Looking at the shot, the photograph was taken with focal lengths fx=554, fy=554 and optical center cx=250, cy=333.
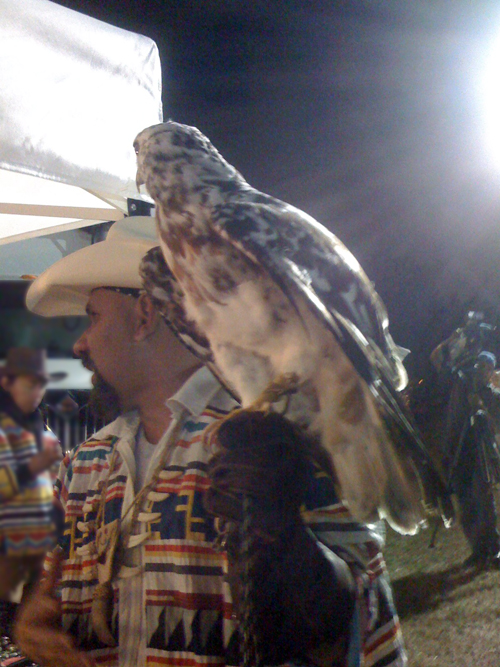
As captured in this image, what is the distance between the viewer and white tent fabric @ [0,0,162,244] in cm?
Result: 78

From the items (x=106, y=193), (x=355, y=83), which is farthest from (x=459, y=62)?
(x=106, y=193)

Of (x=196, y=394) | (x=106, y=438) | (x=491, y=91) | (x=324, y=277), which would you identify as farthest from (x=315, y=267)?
(x=491, y=91)

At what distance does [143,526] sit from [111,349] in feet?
0.67

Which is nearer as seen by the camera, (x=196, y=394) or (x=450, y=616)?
(x=196, y=394)

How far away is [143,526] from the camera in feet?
2.06

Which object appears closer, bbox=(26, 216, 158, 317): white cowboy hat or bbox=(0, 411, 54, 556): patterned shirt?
bbox=(0, 411, 54, 556): patterned shirt

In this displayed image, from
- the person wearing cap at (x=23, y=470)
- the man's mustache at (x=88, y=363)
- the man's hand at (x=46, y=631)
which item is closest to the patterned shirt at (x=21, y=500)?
the person wearing cap at (x=23, y=470)

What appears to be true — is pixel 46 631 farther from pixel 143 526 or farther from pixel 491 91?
pixel 491 91

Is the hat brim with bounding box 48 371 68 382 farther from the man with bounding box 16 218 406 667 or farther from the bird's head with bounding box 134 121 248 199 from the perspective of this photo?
the bird's head with bounding box 134 121 248 199

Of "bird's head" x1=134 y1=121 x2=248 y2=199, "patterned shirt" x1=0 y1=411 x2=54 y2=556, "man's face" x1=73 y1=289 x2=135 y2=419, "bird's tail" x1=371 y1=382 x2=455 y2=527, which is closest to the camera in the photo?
"patterned shirt" x1=0 y1=411 x2=54 y2=556

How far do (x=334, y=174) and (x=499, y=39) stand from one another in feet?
1.05

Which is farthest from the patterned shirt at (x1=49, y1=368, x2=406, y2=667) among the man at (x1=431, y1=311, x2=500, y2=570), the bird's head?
the man at (x1=431, y1=311, x2=500, y2=570)

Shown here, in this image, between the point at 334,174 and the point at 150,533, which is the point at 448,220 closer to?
the point at 334,174

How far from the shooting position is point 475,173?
39.8 inches
